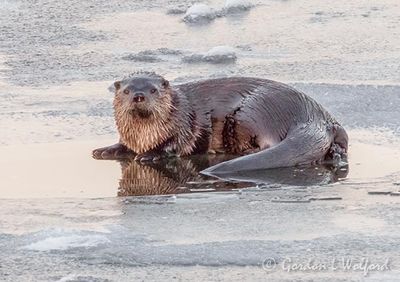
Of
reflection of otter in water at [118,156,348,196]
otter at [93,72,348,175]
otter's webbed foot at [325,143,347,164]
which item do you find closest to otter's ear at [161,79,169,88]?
otter at [93,72,348,175]

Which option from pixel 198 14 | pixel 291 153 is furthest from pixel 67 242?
pixel 198 14

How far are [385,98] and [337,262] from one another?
3128mm

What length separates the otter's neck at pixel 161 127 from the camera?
21.9 feet

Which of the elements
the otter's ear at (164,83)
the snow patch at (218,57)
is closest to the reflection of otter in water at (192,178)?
the otter's ear at (164,83)

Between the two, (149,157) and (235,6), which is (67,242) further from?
(235,6)

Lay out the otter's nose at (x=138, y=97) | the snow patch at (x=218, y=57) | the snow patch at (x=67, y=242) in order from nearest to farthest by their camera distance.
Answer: the snow patch at (x=67, y=242)
the otter's nose at (x=138, y=97)
the snow patch at (x=218, y=57)

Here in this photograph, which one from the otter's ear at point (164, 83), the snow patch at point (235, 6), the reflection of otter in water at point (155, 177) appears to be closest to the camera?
the reflection of otter in water at point (155, 177)

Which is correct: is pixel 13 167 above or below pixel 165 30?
below

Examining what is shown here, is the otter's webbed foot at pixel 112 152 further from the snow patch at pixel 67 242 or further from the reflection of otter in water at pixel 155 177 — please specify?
the snow patch at pixel 67 242

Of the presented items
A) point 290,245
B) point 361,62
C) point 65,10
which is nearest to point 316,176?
point 290,245

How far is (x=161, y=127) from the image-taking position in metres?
6.77

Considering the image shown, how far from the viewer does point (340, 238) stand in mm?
4688

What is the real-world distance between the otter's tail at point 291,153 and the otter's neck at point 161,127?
0.63 metres

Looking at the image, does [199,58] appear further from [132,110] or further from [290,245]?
[290,245]
